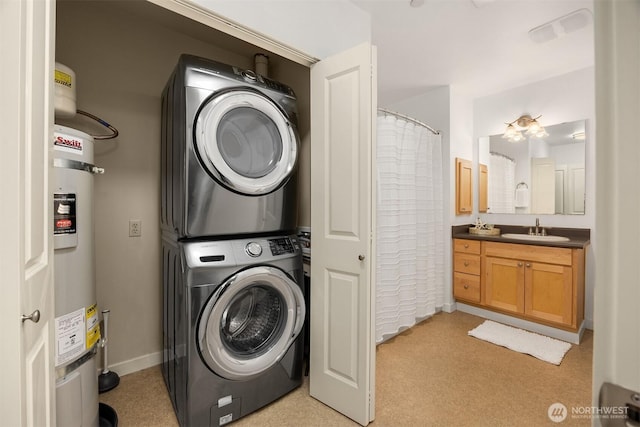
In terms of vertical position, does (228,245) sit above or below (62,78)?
below

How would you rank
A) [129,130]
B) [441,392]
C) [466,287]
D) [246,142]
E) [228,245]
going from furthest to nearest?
[466,287] < [129,130] < [441,392] < [246,142] < [228,245]

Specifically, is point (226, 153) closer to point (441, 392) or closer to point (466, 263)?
point (441, 392)

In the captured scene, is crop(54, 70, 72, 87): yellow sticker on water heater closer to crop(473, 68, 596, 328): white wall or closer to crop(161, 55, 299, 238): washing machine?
crop(161, 55, 299, 238): washing machine

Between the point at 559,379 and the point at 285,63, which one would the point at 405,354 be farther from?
the point at 285,63

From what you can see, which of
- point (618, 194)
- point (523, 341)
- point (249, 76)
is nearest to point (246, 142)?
point (249, 76)

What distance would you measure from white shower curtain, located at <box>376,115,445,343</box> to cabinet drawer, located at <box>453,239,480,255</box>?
167mm

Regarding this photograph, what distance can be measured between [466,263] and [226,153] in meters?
2.86

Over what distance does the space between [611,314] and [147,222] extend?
243cm

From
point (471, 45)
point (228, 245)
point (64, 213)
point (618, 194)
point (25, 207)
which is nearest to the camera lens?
point (618, 194)

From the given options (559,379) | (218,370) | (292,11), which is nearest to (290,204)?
(218,370)

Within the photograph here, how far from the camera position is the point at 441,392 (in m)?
1.90

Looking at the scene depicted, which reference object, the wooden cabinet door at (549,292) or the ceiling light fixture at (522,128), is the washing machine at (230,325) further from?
the ceiling light fixture at (522,128)

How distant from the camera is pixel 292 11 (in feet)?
5.59

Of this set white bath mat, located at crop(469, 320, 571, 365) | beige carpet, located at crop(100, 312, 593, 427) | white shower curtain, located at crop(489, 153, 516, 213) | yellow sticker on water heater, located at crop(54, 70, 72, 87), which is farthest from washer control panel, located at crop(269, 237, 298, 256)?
white shower curtain, located at crop(489, 153, 516, 213)
